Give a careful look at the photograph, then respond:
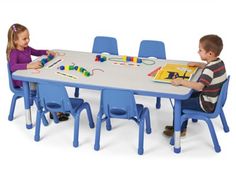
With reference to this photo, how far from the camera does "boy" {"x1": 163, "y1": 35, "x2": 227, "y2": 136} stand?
13.6 feet

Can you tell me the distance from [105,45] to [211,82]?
5.20 ft

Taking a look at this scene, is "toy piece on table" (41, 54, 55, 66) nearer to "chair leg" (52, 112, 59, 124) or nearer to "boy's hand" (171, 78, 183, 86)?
"chair leg" (52, 112, 59, 124)

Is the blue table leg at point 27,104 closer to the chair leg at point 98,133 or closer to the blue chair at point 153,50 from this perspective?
the chair leg at point 98,133

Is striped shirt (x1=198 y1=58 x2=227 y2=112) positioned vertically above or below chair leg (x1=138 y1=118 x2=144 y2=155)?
above

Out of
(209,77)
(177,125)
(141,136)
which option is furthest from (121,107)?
(209,77)

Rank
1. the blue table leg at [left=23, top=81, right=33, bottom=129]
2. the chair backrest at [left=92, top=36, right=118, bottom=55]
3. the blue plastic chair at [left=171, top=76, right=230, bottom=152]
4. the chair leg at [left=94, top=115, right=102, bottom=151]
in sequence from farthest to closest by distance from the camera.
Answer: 1. the chair backrest at [left=92, top=36, right=118, bottom=55]
2. the blue table leg at [left=23, top=81, right=33, bottom=129]
3. the chair leg at [left=94, top=115, right=102, bottom=151]
4. the blue plastic chair at [left=171, top=76, right=230, bottom=152]

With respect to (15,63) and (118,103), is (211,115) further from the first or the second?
(15,63)

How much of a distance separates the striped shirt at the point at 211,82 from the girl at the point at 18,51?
163 cm

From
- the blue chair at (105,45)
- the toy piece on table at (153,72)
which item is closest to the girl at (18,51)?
the blue chair at (105,45)

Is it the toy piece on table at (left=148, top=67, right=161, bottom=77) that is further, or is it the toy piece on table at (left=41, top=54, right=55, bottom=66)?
the toy piece on table at (left=41, top=54, right=55, bottom=66)

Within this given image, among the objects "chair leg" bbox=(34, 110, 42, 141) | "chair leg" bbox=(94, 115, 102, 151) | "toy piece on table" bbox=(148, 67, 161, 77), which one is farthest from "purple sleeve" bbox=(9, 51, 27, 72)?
"toy piece on table" bbox=(148, 67, 161, 77)

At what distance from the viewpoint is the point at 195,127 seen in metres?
4.84

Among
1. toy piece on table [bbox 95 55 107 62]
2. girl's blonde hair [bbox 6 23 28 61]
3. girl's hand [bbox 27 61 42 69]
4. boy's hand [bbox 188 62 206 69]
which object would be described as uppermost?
girl's blonde hair [bbox 6 23 28 61]

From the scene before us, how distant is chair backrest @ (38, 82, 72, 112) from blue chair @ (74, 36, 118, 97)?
1.18 metres
